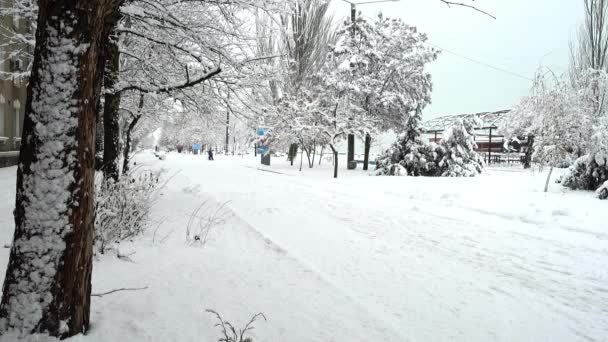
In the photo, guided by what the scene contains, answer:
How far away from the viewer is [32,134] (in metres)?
2.00

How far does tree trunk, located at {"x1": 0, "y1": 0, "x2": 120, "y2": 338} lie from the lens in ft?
6.52

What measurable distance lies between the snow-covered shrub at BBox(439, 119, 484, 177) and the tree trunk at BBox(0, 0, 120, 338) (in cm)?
1757

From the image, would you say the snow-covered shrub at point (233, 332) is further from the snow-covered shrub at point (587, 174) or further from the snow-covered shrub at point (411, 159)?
the snow-covered shrub at point (411, 159)

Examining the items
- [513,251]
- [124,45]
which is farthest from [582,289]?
[124,45]

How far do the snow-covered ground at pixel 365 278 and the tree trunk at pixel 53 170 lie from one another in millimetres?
392

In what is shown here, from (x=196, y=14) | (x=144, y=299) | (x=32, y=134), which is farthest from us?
(x=196, y=14)

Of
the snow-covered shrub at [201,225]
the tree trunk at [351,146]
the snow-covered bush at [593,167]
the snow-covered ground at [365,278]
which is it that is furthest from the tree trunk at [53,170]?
the tree trunk at [351,146]

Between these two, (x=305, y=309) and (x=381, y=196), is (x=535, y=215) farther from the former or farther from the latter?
(x=305, y=309)

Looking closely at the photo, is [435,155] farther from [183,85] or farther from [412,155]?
[183,85]

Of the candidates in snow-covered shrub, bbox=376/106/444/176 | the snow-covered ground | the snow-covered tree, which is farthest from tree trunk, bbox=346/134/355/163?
the snow-covered ground

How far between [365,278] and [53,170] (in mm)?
3034

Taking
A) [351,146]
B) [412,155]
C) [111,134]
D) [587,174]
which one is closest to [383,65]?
[351,146]

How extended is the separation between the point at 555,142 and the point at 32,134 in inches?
497

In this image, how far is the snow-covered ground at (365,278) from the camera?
2.84 meters
